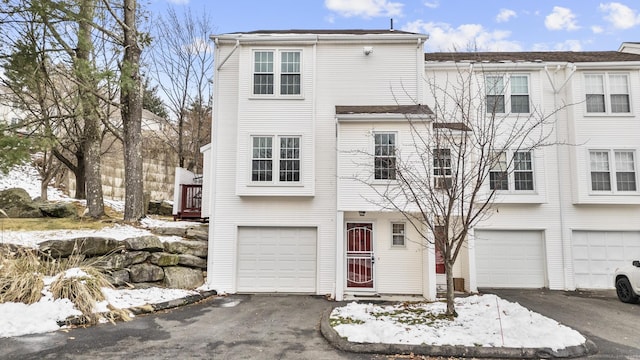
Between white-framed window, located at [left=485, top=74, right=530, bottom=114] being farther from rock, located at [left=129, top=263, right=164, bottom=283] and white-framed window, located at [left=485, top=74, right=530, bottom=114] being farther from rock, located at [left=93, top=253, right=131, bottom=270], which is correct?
rock, located at [left=93, top=253, right=131, bottom=270]

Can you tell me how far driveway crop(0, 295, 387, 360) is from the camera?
6.04 m

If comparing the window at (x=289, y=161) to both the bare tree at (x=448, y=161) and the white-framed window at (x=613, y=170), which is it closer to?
the bare tree at (x=448, y=161)

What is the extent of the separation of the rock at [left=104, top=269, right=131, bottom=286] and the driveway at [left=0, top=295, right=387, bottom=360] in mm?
2167

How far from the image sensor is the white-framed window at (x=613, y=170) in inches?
492

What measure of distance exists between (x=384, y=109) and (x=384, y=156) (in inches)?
61.0

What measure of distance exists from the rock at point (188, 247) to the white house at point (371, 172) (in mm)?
492

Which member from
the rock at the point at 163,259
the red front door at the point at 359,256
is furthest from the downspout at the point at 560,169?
the rock at the point at 163,259

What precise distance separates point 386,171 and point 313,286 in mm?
4277

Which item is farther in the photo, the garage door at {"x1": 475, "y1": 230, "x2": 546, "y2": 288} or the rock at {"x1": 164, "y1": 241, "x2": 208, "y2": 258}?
the garage door at {"x1": 475, "y1": 230, "x2": 546, "y2": 288}

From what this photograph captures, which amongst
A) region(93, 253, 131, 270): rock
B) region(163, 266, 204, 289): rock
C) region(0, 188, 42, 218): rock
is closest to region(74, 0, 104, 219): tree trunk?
region(0, 188, 42, 218): rock

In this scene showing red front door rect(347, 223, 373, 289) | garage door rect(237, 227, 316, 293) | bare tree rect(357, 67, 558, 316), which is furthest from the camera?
red front door rect(347, 223, 373, 289)

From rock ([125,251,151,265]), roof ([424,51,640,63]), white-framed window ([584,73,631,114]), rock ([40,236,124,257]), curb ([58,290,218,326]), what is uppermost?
roof ([424,51,640,63])

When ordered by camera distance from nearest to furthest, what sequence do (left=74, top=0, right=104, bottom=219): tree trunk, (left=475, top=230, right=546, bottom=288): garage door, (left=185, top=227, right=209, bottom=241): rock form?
(left=74, top=0, right=104, bottom=219): tree trunk, (left=185, top=227, right=209, bottom=241): rock, (left=475, top=230, right=546, bottom=288): garage door

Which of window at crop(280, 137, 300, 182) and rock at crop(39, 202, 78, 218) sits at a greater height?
window at crop(280, 137, 300, 182)
